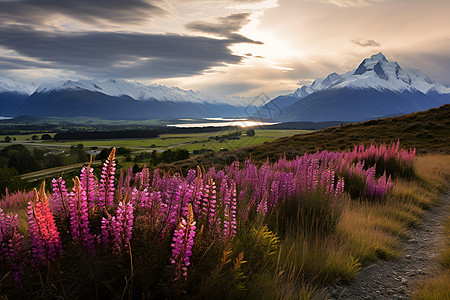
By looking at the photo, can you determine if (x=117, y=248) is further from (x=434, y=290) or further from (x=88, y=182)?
(x=434, y=290)

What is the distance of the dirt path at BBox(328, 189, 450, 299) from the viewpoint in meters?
3.72

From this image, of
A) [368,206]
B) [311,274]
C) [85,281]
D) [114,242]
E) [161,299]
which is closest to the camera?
[85,281]

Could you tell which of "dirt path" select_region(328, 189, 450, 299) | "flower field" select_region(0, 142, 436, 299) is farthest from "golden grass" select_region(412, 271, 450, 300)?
"flower field" select_region(0, 142, 436, 299)

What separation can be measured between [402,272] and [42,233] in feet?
15.7

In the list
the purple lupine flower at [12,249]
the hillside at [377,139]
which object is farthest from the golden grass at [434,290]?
the hillside at [377,139]

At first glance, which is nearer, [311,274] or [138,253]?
[138,253]

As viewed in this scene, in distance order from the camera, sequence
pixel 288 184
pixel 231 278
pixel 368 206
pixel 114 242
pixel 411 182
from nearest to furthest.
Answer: pixel 114 242, pixel 231 278, pixel 288 184, pixel 368 206, pixel 411 182

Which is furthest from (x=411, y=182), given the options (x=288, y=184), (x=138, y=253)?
(x=138, y=253)

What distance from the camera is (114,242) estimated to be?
83.4 inches

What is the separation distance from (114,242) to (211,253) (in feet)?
2.59

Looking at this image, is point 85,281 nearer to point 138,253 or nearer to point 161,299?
point 138,253

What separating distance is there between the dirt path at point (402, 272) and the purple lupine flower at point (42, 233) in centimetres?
252

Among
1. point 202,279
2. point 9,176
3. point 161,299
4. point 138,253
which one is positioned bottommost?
point 9,176

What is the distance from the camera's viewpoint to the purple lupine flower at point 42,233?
6.28 feet
